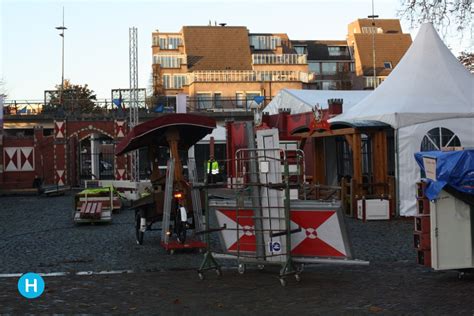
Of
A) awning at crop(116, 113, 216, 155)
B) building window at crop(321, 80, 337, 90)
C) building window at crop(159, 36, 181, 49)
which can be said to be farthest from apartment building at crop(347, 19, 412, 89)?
awning at crop(116, 113, 216, 155)

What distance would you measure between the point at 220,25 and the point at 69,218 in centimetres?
6009

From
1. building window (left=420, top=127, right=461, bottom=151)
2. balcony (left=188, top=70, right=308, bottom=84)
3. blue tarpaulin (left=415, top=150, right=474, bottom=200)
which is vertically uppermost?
balcony (left=188, top=70, right=308, bottom=84)

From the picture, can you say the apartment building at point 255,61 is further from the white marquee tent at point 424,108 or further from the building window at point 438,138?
the building window at point 438,138

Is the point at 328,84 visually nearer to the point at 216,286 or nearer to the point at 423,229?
the point at 423,229

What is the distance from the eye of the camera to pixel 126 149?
1322 cm

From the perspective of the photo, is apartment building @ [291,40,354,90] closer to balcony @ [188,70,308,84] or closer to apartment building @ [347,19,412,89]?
apartment building @ [347,19,412,89]

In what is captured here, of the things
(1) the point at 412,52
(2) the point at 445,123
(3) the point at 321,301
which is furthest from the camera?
(1) the point at 412,52

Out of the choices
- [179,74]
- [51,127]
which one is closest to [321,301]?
[51,127]

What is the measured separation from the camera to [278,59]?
230 ft

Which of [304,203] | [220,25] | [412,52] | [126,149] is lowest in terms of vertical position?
[304,203]

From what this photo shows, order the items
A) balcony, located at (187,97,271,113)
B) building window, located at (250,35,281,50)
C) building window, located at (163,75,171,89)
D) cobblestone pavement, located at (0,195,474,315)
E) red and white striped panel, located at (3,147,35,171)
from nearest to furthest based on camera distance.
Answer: cobblestone pavement, located at (0,195,474,315) → red and white striped panel, located at (3,147,35,171) → balcony, located at (187,97,271,113) → building window, located at (163,75,171,89) → building window, located at (250,35,281,50)

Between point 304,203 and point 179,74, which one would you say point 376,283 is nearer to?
point 304,203

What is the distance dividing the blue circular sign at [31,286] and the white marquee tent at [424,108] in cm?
1077

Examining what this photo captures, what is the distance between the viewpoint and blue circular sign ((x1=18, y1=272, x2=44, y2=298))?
8195mm
